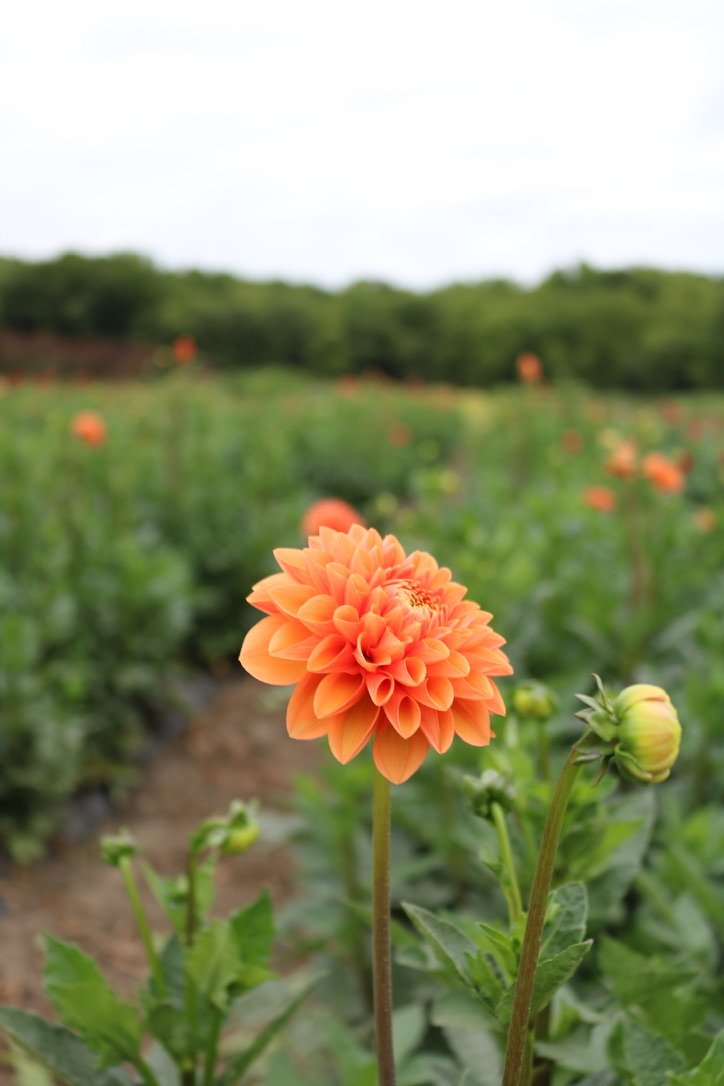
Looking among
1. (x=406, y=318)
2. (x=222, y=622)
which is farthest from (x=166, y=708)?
(x=406, y=318)

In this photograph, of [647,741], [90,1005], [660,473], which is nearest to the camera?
[647,741]

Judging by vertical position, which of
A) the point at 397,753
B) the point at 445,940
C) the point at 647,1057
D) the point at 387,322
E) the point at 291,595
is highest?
the point at 387,322

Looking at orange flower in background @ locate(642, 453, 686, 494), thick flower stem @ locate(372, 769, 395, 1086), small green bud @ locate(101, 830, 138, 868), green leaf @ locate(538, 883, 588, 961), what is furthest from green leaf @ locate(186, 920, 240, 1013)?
orange flower in background @ locate(642, 453, 686, 494)

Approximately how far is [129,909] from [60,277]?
28.9 metres

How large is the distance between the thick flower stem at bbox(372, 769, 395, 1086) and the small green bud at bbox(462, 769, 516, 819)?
6.3 inches

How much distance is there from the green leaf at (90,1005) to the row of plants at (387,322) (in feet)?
87.7

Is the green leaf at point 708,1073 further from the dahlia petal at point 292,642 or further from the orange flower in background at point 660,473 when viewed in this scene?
the orange flower in background at point 660,473

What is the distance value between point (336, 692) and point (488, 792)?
0.27m

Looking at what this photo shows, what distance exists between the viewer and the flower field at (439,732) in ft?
2.34

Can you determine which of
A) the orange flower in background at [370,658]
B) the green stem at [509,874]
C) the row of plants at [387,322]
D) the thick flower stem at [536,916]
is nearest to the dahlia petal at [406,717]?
the orange flower in background at [370,658]

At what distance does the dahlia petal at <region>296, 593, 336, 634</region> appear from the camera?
0.65 m

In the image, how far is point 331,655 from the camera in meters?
0.65

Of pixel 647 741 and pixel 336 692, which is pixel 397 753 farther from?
pixel 647 741

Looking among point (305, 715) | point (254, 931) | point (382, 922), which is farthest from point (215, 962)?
point (305, 715)
